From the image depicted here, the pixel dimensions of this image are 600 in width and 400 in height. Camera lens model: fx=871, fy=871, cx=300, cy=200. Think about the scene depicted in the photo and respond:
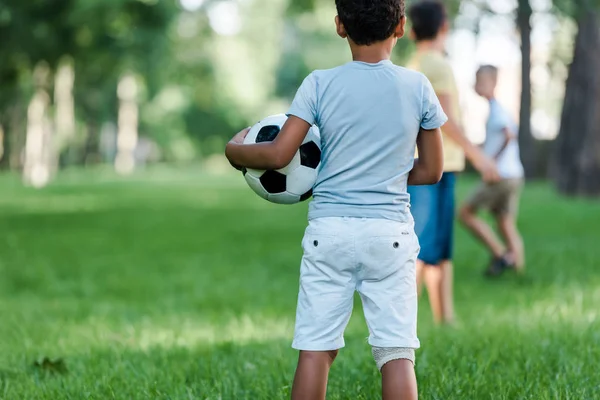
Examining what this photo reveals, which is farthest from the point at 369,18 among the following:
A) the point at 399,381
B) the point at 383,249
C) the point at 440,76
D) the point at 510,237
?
the point at 510,237

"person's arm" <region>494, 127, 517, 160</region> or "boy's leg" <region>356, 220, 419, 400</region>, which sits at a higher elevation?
"person's arm" <region>494, 127, 517, 160</region>

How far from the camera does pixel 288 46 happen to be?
68875 mm

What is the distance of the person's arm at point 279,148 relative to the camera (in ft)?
9.50

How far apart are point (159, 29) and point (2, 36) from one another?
3068mm

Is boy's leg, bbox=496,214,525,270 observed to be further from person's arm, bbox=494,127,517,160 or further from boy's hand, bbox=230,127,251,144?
boy's hand, bbox=230,127,251,144

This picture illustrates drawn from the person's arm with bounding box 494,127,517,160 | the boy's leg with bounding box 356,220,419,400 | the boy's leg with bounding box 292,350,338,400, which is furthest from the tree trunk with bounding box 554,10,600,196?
the boy's leg with bounding box 292,350,338,400

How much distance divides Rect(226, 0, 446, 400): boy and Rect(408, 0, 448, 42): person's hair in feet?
7.66

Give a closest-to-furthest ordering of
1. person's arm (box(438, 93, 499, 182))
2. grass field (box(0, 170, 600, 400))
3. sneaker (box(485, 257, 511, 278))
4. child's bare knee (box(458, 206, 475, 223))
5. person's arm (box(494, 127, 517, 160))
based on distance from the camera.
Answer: grass field (box(0, 170, 600, 400)), person's arm (box(438, 93, 499, 182)), person's arm (box(494, 127, 517, 160)), child's bare knee (box(458, 206, 475, 223)), sneaker (box(485, 257, 511, 278))

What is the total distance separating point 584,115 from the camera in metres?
21.8

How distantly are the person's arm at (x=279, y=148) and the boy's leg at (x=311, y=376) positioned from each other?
66 cm

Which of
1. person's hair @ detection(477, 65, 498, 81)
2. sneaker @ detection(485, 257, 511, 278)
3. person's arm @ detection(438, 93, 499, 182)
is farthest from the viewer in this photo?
sneaker @ detection(485, 257, 511, 278)

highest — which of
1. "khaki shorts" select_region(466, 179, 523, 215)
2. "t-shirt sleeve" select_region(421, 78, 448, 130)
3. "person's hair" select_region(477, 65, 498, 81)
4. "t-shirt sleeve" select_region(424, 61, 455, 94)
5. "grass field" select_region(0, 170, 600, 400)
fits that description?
"person's hair" select_region(477, 65, 498, 81)

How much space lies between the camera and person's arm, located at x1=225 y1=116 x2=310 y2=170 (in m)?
2.89

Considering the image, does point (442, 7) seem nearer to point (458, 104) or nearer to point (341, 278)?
point (458, 104)
